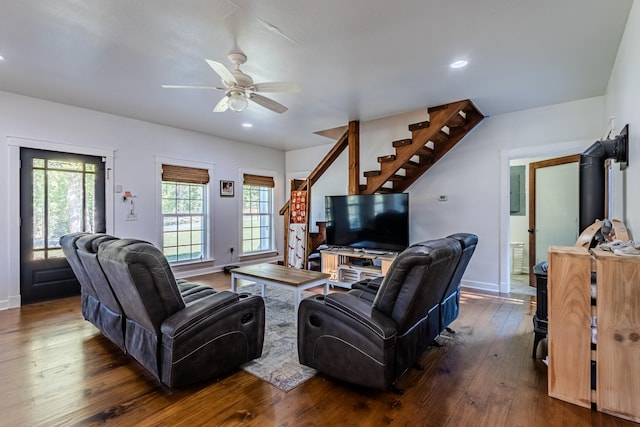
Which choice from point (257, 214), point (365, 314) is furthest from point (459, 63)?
point (257, 214)

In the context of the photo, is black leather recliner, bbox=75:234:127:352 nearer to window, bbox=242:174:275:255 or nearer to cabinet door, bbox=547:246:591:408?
cabinet door, bbox=547:246:591:408

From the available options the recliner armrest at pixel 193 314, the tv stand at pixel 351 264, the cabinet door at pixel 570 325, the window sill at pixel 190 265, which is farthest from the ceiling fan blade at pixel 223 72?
the window sill at pixel 190 265

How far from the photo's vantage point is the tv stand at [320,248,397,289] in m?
4.62

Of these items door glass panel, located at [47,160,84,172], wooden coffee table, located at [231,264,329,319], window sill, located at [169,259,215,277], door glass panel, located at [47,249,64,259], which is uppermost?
door glass panel, located at [47,160,84,172]

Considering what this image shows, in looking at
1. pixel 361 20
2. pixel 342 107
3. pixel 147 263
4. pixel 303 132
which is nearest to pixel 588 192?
pixel 361 20

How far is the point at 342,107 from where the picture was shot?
4348 mm

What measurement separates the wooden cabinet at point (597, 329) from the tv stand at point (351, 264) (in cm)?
261

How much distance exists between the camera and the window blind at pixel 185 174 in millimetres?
5332

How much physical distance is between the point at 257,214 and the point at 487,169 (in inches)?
179

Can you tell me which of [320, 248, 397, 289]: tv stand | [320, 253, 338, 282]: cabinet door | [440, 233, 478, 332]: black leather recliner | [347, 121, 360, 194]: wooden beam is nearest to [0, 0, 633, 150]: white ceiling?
[347, 121, 360, 194]: wooden beam

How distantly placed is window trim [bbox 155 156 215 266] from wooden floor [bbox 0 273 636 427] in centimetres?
263

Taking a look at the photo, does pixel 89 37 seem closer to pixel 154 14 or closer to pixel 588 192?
pixel 154 14

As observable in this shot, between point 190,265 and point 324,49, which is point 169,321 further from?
point 190,265

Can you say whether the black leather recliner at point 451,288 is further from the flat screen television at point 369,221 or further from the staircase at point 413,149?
the staircase at point 413,149
